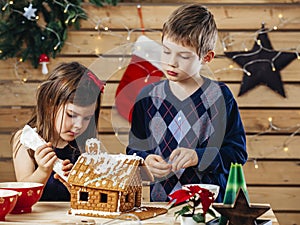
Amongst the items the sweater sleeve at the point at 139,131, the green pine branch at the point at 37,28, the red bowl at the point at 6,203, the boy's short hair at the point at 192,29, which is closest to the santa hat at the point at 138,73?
the sweater sleeve at the point at 139,131

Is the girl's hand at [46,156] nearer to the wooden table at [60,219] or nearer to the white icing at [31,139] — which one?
the white icing at [31,139]

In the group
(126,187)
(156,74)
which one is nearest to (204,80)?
(126,187)

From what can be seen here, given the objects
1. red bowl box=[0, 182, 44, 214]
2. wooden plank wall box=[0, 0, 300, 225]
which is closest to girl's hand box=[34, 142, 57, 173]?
red bowl box=[0, 182, 44, 214]

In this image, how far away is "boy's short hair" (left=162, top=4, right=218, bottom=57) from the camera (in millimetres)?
2184

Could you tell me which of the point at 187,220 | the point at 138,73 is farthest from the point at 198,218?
the point at 138,73

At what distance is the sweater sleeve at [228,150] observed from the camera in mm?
2214

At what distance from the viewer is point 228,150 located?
2.29 m

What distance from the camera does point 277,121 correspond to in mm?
3898

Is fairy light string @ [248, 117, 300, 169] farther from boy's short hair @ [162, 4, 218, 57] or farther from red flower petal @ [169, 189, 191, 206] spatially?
red flower petal @ [169, 189, 191, 206]

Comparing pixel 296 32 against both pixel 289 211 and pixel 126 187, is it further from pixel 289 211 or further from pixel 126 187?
pixel 126 187

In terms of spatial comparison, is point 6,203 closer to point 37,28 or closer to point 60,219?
point 60,219

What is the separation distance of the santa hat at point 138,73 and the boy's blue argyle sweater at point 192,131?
0.07 m

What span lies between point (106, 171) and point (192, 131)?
499 millimetres

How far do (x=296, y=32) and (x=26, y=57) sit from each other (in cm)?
169
